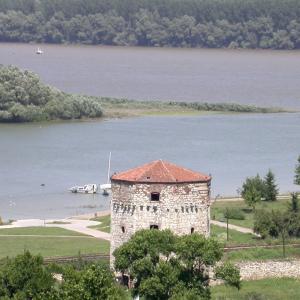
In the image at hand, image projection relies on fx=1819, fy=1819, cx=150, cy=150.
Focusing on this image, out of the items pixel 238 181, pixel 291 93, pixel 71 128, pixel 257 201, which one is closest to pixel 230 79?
pixel 291 93

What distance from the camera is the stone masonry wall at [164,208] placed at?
44000 millimetres

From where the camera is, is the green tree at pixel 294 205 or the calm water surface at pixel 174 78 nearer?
the green tree at pixel 294 205

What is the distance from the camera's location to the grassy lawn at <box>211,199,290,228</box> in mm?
55000

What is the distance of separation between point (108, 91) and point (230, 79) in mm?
29228

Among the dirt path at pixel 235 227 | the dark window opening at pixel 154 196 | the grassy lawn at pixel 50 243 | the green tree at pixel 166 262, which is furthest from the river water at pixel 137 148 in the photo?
the green tree at pixel 166 262

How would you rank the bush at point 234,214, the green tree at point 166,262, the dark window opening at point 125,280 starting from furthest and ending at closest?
the bush at point 234,214 → the dark window opening at point 125,280 → the green tree at point 166,262

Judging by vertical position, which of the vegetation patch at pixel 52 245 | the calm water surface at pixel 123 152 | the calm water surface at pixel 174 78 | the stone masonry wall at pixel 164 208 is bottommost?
the vegetation patch at pixel 52 245

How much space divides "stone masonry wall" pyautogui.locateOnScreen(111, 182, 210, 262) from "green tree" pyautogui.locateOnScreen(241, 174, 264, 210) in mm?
14056

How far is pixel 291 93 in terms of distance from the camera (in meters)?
136

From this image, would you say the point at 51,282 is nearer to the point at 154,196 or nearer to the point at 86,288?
the point at 86,288

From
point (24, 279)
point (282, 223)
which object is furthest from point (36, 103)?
point (24, 279)

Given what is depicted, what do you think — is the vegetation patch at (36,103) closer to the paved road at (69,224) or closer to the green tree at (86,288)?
the paved road at (69,224)

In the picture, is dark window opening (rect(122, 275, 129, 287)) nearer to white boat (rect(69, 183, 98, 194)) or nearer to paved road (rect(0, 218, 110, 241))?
paved road (rect(0, 218, 110, 241))

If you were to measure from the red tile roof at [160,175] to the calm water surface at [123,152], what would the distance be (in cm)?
1760
